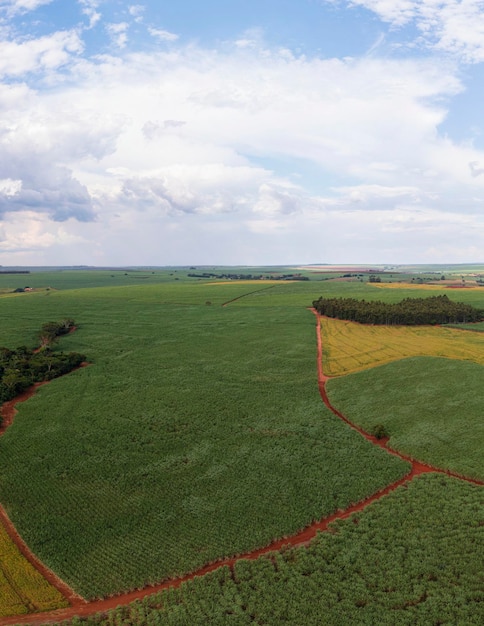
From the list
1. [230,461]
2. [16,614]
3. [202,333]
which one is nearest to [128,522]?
[16,614]

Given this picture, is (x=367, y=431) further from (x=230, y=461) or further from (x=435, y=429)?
(x=230, y=461)

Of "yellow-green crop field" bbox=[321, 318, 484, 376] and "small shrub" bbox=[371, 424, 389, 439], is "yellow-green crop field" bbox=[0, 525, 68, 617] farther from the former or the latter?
"yellow-green crop field" bbox=[321, 318, 484, 376]

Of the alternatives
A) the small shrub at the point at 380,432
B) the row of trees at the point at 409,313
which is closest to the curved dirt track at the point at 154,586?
the small shrub at the point at 380,432

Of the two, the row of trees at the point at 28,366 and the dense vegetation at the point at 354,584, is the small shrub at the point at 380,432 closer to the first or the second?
the dense vegetation at the point at 354,584

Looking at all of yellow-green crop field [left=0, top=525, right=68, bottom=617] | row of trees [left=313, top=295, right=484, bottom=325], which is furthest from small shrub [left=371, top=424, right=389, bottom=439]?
row of trees [left=313, top=295, right=484, bottom=325]

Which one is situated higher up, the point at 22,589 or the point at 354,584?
the point at 354,584

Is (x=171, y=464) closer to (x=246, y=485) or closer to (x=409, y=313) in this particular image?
(x=246, y=485)

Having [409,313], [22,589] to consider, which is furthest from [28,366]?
[409,313]
